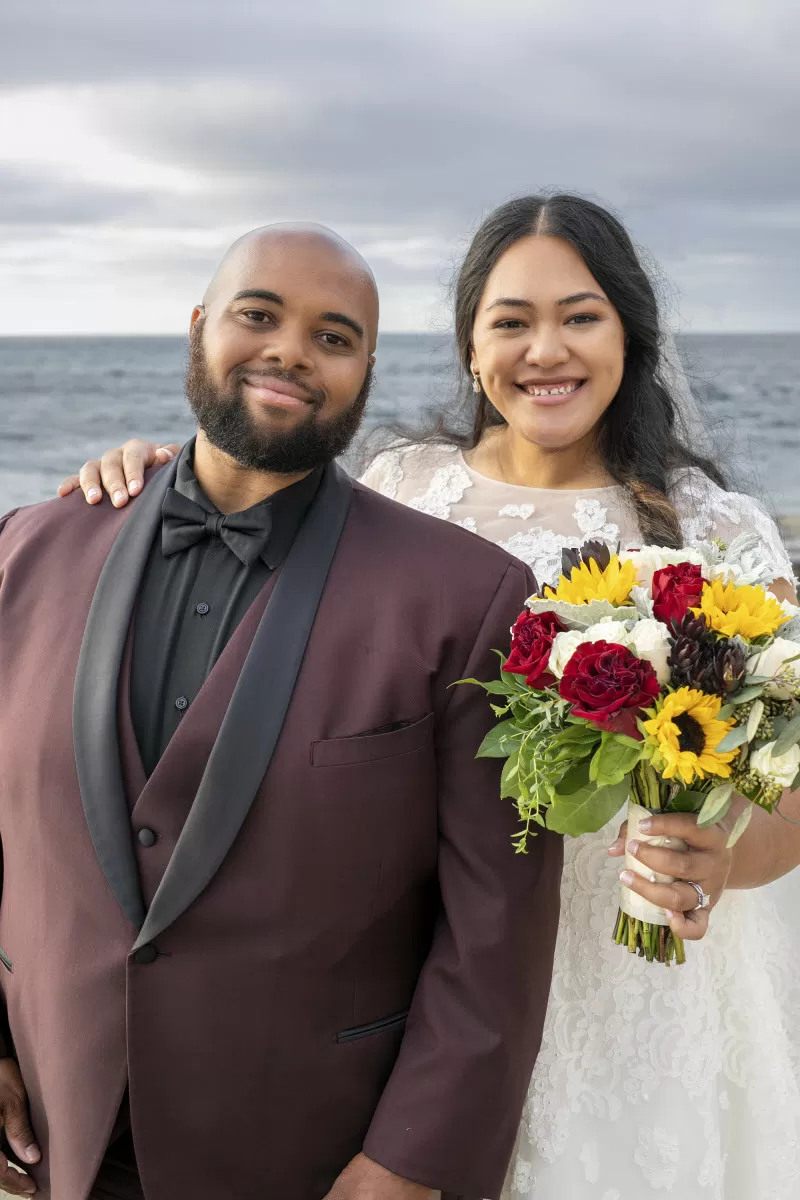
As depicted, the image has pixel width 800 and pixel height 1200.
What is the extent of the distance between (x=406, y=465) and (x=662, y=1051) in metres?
1.90

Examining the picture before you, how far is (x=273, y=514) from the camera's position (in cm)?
247

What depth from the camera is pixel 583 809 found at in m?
2.26

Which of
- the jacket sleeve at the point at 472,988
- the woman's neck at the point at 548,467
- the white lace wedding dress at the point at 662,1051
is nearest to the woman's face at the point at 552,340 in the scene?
the woman's neck at the point at 548,467

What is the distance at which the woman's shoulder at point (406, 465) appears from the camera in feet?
12.5

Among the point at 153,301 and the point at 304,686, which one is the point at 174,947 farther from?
the point at 153,301

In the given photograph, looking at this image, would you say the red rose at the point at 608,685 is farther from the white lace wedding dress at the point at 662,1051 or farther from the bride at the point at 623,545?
the white lace wedding dress at the point at 662,1051

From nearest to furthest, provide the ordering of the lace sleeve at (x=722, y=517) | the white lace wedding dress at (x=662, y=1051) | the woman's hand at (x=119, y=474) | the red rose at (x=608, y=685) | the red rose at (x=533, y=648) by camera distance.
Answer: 1. the red rose at (x=608, y=685)
2. the red rose at (x=533, y=648)
3. the woman's hand at (x=119, y=474)
4. the white lace wedding dress at (x=662, y=1051)
5. the lace sleeve at (x=722, y=517)

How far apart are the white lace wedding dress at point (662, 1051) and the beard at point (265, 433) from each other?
0.98 metres

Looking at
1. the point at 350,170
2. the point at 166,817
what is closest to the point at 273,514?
the point at 166,817

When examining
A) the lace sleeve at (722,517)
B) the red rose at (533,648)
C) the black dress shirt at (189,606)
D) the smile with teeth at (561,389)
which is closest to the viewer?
the red rose at (533,648)

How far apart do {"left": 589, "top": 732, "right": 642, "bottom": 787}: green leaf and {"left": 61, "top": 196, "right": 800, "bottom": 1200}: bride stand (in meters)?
0.72

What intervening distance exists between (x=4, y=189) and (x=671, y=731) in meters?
44.7

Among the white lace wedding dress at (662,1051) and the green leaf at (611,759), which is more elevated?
the green leaf at (611,759)

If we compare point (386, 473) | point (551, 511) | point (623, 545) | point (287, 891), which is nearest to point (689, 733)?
point (287, 891)
